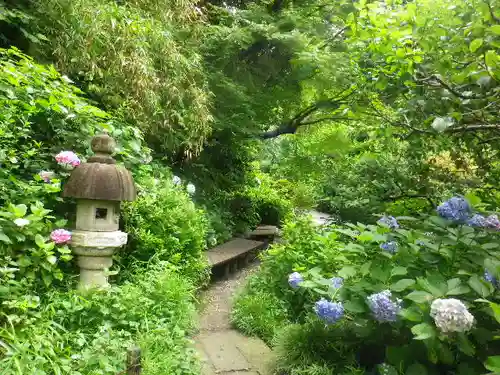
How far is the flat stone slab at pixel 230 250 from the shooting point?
5114 mm

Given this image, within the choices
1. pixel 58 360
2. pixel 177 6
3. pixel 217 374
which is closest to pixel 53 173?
pixel 58 360

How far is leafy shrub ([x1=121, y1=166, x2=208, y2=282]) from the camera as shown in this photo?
10.8 ft

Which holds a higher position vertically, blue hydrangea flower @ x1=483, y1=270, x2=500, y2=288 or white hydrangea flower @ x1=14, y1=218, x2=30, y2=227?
blue hydrangea flower @ x1=483, y1=270, x2=500, y2=288

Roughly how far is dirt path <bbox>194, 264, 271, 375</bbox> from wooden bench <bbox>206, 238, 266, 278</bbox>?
34.1 inches

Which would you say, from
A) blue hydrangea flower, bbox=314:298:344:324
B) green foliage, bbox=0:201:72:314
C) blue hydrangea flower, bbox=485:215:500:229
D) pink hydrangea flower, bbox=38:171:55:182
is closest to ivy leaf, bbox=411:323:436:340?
blue hydrangea flower, bbox=314:298:344:324

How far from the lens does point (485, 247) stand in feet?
6.48

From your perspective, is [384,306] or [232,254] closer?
[384,306]

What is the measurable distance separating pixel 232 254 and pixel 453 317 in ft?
13.2

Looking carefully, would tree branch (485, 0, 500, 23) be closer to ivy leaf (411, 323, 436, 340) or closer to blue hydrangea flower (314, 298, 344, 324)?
ivy leaf (411, 323, 436, 340)

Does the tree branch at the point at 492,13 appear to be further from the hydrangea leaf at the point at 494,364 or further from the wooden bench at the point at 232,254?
the wooden bench at the point at 232,254

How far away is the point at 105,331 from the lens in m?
2.37

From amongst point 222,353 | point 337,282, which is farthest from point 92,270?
point 337,282

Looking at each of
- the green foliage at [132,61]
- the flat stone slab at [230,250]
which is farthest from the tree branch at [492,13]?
the flat stone slab at [230,250]

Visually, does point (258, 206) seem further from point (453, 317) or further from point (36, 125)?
point (453, 317)
